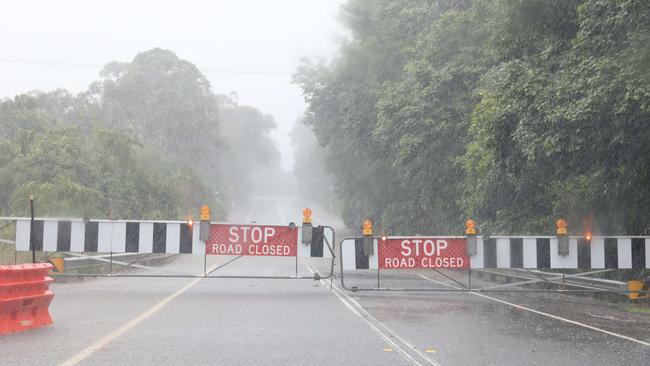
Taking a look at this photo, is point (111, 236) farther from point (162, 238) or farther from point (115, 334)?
point (115, 334)

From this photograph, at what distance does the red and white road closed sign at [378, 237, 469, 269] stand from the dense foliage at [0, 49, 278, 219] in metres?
13.8

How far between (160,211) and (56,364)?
110ft

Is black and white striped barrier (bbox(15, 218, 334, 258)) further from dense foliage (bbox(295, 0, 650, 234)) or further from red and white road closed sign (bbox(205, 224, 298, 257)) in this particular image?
dense foliage (bbox(295, 0, 650, 234))

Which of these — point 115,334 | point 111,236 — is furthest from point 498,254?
point 115,334

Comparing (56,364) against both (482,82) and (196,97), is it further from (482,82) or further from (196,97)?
(196,97)

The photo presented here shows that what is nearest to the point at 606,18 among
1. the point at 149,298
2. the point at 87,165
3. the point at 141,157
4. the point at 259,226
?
the point at 259,226

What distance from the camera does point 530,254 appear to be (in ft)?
48.5

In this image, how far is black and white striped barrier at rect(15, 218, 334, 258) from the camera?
1462 cm

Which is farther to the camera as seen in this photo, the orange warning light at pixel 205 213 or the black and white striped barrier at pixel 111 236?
the black and white striped barrier at pixel 111 236

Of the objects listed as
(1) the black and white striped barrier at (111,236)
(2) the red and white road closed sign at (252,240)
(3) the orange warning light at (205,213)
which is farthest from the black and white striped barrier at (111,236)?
(3) the orange warning light at (205,213)

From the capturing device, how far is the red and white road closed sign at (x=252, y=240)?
49.1ft

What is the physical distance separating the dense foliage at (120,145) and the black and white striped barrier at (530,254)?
44.8ft

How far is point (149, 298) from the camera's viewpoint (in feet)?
43.5

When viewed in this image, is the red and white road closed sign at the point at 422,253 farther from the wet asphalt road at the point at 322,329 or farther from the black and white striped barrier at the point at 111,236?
the black and white striped barrier at the point at 111,236
